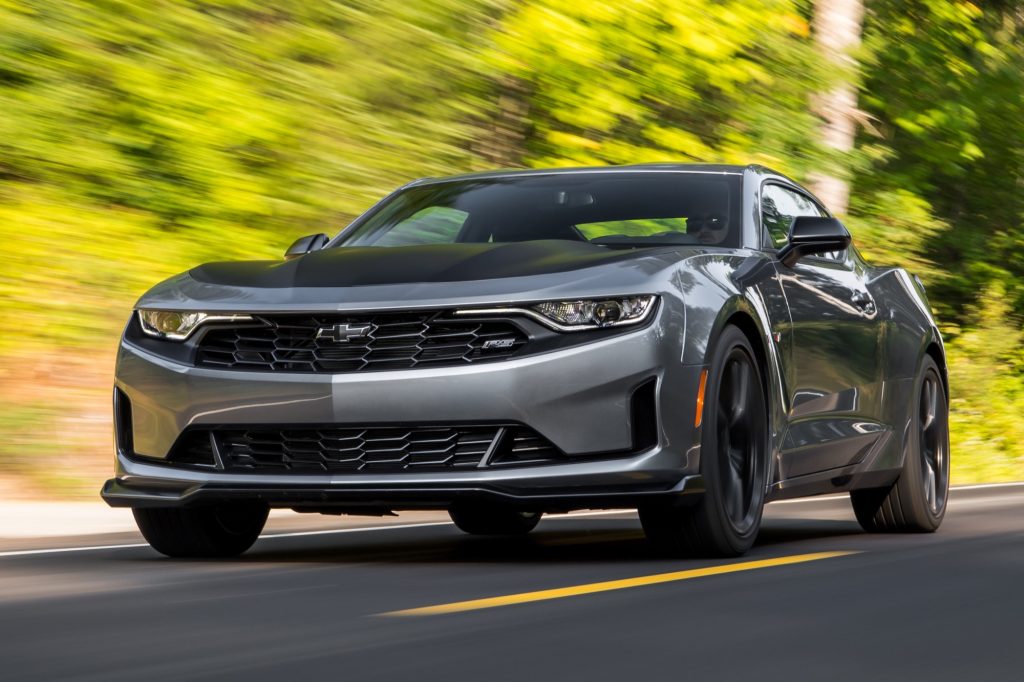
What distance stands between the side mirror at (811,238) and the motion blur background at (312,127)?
15.1 feet

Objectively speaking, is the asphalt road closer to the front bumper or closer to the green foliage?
the front bumper

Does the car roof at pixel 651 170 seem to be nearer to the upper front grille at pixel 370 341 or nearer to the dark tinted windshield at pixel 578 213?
the dark tinted windshield at pixel 578 213

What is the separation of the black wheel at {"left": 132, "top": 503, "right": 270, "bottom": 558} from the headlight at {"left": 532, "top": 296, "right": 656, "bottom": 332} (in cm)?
139

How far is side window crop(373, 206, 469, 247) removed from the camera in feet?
25.3

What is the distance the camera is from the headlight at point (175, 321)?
6.41 meters

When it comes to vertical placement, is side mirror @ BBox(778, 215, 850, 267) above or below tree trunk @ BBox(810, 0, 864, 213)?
above

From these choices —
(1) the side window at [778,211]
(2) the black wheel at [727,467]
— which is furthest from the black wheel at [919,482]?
(2) the black wheel at [727,467]

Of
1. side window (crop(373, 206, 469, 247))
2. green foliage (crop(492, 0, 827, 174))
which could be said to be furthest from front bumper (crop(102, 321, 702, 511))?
green foliage (crop(492, 0, 827, 174))

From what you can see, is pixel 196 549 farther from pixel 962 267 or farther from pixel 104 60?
pixel 962 267

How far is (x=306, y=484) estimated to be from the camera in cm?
627

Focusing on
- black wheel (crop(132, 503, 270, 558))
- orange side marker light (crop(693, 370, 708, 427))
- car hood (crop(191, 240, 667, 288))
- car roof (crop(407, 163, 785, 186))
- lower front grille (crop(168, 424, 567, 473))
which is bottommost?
black wheel (crop(132, 503, 270, 558))

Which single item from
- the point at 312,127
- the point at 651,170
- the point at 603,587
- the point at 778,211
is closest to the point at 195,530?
the point at 603,587

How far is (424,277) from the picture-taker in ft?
20.8

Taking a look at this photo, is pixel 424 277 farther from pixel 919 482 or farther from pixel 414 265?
pixel 919 482
